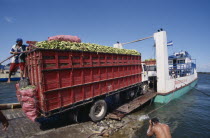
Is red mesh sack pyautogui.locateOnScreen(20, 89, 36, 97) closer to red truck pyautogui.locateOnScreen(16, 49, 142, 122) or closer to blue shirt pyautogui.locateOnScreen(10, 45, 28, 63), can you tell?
red truck pyautogui.locateOnScreen(16, 49, 142, 122)

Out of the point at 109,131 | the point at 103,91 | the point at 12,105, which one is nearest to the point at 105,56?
the point at 103,91

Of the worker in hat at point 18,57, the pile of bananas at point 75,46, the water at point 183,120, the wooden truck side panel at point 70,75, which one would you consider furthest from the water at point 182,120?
the pile of bananas at point 75,46

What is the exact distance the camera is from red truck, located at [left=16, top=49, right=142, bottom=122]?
5.38 metres

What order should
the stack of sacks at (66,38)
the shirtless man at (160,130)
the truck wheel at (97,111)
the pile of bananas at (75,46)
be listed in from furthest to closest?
the truck wheel at (97,111) < the stack of sacks at (66,38) < the pile of bananas at (75,46) < the shirtless man at (160,130)

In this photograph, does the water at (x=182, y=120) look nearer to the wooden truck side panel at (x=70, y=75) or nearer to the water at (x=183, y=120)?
the water at (x=183, y=120)

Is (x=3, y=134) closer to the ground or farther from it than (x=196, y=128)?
farther from it

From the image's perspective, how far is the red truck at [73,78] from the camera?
538 centimetres

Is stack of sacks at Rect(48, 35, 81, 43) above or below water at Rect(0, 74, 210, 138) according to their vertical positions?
above

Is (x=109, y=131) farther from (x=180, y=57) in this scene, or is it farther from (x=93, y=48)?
(x=180, y=57)

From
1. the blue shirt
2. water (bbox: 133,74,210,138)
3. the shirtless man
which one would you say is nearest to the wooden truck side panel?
the blue shirt

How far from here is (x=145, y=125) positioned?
7535mm

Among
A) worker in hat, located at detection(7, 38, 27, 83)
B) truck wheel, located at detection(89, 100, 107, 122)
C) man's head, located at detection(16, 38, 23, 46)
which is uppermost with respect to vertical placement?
man's head, located at detection(16, 38, 23, 46)

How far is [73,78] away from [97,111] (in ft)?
9.69

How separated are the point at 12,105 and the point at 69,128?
19.5 feet
